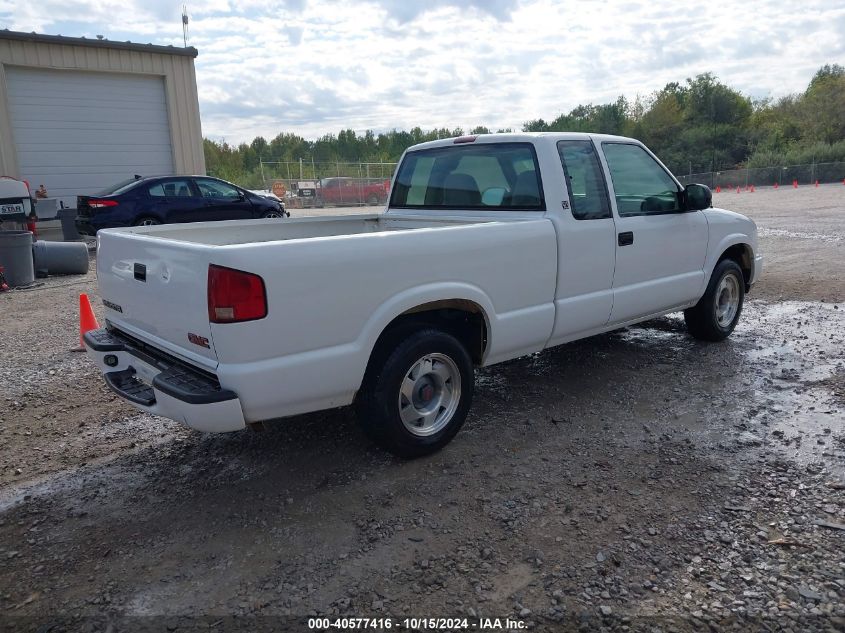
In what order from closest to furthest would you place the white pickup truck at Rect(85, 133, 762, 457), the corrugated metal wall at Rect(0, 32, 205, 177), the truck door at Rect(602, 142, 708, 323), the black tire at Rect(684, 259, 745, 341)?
the white pickup truck at Rect(85, 133, 762, 457) < the truck door at Rect(602, 142, 708, 323) < the black tire at Rect(684, 259, 745, 341) < the corrugated metal wall at Rect(0, 32, 205, 177)

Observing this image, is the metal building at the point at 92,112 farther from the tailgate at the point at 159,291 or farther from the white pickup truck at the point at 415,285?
the tailgate at the point at 159,291

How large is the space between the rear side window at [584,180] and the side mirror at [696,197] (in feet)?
→ 3.36

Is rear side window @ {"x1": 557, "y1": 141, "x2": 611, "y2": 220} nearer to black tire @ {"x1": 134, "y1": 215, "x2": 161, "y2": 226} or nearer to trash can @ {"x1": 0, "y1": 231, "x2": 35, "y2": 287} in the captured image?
trash can @ {"x1": 0, "y1": 231, "x2": 35, "y2": 287}

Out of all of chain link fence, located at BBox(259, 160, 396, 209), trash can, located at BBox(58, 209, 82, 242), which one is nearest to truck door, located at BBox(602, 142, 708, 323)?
trash can, located at BBox(58, 209, 82, 242)

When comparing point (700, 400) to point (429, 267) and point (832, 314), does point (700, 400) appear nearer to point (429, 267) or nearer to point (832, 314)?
point (429, 267)

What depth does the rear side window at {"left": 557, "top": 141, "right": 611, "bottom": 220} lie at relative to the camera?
4.70 metres

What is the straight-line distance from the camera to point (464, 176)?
16.9ft

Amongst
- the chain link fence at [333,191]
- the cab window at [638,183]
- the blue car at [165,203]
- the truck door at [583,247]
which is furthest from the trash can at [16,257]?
the chain link fence at [333,191]

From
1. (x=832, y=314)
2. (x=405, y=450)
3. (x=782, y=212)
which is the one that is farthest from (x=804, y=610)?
(x=782, y=212)

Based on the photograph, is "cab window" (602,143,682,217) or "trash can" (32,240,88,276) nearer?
"cab window" (602,143,682,217)

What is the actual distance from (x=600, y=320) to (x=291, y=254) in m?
2.62

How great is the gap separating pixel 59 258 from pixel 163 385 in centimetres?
948

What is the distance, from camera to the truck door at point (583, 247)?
14.8ft

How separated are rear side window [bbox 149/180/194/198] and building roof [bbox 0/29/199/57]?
5.41 metres
